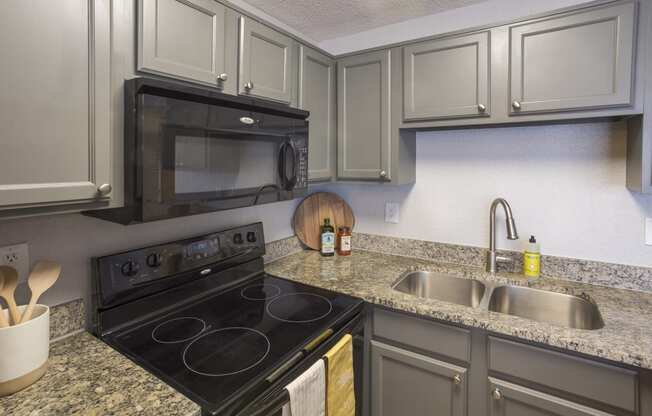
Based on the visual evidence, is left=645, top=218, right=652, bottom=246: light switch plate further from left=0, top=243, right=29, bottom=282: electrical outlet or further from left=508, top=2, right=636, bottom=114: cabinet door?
left=0, top=243, right=29, bottom=282: electrical outlet

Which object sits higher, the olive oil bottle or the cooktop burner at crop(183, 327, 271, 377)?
the olive oil bottle

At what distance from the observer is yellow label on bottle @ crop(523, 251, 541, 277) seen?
63.5 inches

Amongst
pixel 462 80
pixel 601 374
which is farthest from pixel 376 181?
pixel 601 374

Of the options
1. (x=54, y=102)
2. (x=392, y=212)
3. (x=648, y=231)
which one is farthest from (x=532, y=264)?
(x=54, y=102)

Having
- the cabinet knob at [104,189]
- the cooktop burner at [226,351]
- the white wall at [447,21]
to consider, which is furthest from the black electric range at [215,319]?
the white wall at [447,21]

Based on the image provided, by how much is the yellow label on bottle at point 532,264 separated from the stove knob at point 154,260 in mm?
1654

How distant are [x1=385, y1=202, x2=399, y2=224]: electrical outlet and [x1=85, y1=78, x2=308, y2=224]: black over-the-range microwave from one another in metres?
0.88

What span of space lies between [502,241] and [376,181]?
726 millimetres

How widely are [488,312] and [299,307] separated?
0.74 meters

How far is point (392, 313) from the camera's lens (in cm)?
141

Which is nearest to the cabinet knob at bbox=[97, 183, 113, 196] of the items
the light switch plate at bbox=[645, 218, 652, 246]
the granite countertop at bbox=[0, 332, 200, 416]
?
the granite countertop at bbox=[0, 332, 200, 416]

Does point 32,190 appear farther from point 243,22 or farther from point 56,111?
point 243,22

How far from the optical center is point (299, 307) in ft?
4.50

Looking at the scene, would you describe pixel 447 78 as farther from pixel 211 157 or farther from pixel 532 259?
pixel 211 157
